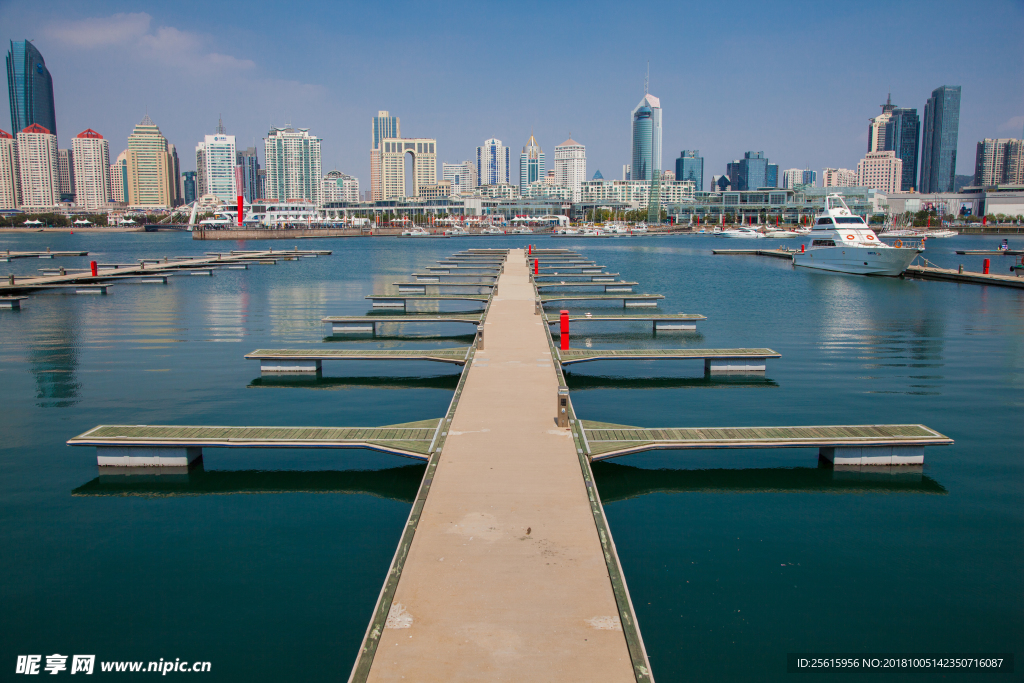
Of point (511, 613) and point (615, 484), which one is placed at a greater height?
point (511, 613)

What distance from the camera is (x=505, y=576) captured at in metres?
7.45

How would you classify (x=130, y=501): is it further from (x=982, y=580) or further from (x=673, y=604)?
(x=982, y=580)

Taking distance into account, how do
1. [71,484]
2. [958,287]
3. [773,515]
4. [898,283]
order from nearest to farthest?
[773,515] < [71,484] < [958,287] < [898,283]

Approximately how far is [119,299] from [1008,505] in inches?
1691

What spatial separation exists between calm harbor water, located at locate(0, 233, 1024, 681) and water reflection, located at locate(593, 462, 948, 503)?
52 mm

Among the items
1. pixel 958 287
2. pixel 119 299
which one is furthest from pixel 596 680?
pixel 958 287

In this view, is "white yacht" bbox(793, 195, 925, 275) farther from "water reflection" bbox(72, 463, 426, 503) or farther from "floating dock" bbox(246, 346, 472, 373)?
"water reflection" bbox(72, 463, 426, 503)

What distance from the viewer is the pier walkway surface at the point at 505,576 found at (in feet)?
20.0

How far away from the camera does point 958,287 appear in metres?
46.4

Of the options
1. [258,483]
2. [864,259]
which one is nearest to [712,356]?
[258,483]

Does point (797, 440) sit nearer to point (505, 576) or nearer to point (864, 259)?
point (505, 576)

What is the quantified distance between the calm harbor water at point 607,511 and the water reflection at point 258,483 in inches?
2.3

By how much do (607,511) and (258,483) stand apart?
255 inches

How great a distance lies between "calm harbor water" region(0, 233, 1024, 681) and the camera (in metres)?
8.16
